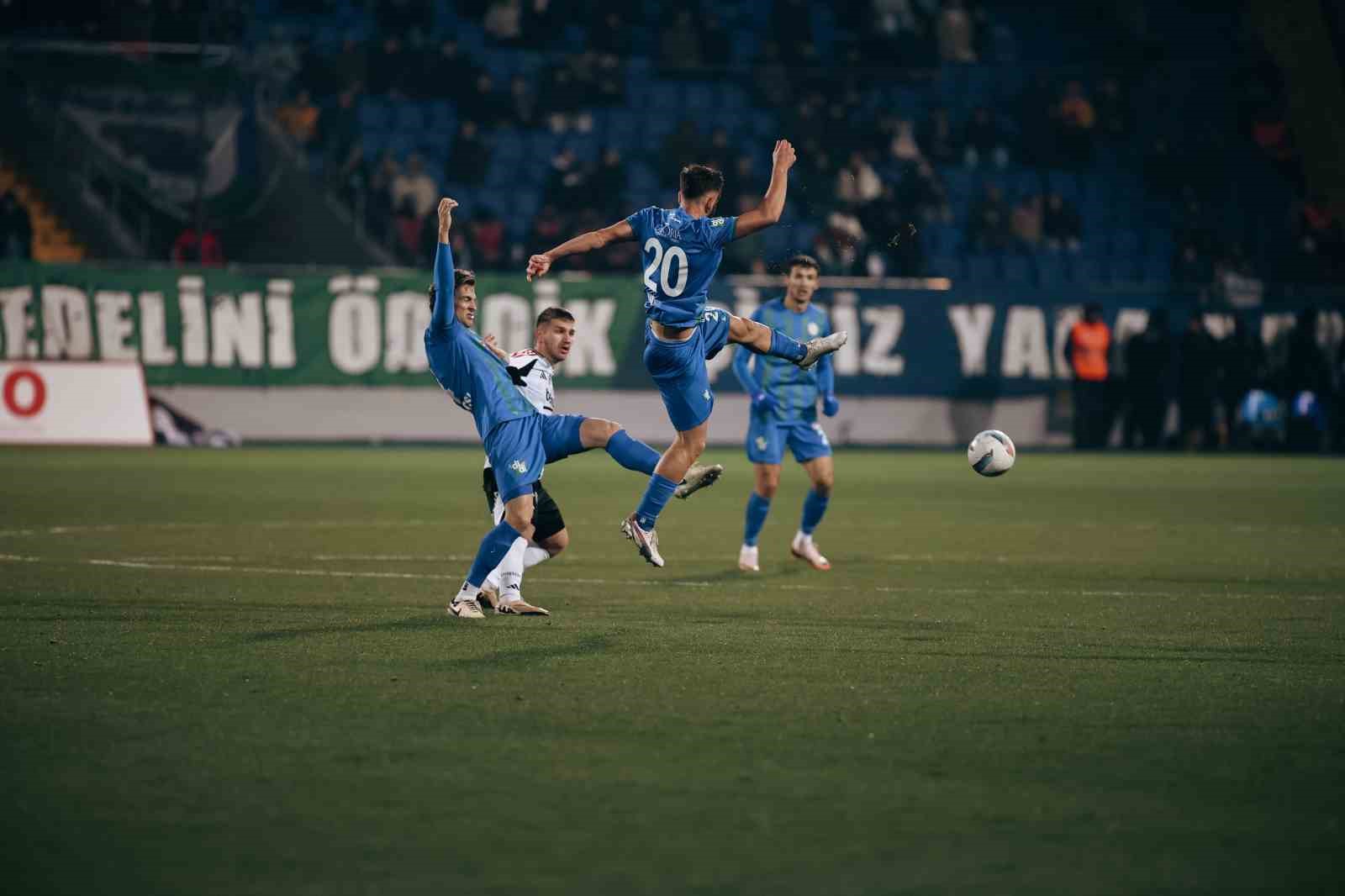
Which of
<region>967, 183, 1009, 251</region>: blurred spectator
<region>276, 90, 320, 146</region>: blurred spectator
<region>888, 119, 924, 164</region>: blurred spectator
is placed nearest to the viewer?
<region>276, 90, 320, 146</region>: blurred spectator

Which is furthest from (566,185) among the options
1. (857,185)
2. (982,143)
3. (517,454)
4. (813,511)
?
(517,454)

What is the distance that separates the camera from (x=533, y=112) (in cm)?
3341

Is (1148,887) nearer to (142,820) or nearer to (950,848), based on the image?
(950,848)

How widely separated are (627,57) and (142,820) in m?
30.4

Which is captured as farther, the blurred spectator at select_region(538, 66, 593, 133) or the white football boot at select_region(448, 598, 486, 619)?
the blurred spectator at select_region(538, 66, 593, 133)

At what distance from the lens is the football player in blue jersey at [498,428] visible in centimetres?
1030

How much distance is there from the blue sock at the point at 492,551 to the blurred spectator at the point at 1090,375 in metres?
20.8

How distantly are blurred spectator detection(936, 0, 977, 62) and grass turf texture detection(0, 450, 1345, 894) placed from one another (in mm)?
21836

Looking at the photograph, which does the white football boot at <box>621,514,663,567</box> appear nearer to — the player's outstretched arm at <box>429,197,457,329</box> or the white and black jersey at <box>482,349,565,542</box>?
the white and black jersey at <box>482,349,565,542</box>

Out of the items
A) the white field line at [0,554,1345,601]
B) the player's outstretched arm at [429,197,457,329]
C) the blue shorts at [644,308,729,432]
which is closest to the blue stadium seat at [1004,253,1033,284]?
the white field line at [0,554,1345,601]

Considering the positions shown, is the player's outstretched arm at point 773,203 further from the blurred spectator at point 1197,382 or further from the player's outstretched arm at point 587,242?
the blurred spectator at point 1197,382

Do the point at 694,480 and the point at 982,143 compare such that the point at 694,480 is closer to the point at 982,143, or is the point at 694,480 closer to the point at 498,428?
the point at 498,428

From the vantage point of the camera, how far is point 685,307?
11359 millimetres

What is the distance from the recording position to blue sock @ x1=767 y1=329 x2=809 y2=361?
11945mm
